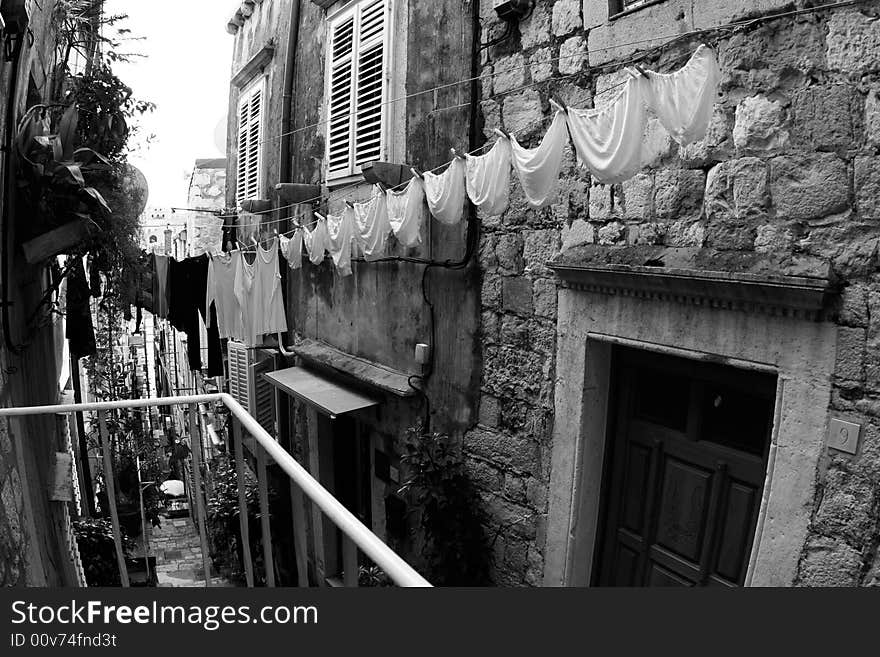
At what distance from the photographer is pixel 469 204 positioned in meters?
5.50

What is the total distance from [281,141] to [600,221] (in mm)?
6817

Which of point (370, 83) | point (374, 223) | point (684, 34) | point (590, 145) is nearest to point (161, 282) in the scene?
point (370, 83)

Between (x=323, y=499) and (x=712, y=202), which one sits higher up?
(x=712, y=202)

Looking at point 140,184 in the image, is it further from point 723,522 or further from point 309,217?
point 723,522

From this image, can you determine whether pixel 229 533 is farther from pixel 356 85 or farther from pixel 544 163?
pixel 544 163

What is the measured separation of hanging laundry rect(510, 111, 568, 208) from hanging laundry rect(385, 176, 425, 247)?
1.25m

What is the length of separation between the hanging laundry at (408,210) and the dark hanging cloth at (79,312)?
259 centimetres

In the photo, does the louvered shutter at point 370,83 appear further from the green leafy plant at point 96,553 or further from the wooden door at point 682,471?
the green leafy plant at point 96,553

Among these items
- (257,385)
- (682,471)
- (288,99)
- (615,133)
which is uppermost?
(288,99)

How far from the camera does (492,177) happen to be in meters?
4.33

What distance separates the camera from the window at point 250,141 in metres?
11.2

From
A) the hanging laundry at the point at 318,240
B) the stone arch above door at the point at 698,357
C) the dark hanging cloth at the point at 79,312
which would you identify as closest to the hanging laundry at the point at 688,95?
the stone arch above door at the point at 698,357

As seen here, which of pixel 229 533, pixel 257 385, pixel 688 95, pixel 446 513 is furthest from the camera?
pixel 257 385

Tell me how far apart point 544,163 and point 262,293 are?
5.53 metres
